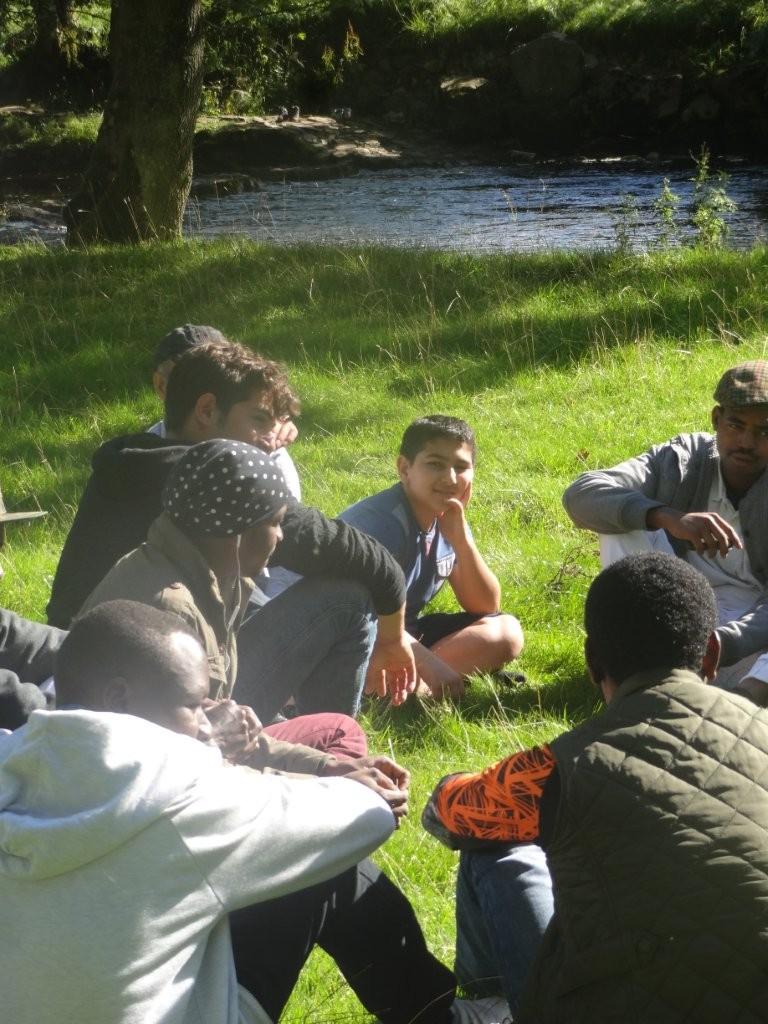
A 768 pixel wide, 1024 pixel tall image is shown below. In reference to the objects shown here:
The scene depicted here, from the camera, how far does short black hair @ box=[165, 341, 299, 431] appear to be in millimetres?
3707

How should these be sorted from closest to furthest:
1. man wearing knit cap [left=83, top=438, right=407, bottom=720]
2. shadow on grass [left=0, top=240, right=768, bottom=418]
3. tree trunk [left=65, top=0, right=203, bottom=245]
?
man wearing knit cap [left=83, top=438, right=407, bottom=720] → shadow on grass [left=0, top=240, right=768, bottom=418] → tree trunk [left=65, top=0, right=203, bottom=245]

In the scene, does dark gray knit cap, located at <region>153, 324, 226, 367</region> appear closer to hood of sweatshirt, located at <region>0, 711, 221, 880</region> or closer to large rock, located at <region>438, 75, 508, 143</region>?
hood of sweatshirt, located at <region>0, 711, 221, 880</region>

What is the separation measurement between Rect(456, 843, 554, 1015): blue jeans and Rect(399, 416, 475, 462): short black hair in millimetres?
1968

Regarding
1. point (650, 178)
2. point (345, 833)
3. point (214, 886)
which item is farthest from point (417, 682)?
point (650, 178)

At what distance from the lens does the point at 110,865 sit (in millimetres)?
1950

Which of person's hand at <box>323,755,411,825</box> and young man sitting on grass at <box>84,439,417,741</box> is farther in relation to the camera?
young man sitting on grass at <box>84,439,417,741</box>

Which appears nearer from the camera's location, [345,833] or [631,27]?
[345,833]

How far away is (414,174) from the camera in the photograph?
795 inches

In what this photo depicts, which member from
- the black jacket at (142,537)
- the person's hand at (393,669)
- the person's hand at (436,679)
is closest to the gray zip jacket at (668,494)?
the person's hand at (436,679)

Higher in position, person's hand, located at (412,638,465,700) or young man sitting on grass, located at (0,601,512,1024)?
young man sitting on grass, located at (0,601,512,1024)

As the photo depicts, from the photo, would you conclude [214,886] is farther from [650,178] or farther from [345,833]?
[650,178]

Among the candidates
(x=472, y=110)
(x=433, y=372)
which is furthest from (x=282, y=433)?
(x=472, y=110)

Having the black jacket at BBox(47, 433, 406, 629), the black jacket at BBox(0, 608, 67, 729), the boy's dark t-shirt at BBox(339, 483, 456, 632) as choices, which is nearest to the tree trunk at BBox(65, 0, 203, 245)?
the boy's dark t-shirt at BBox(339, 483, 456, 632)

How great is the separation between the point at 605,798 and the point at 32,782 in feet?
3.00
